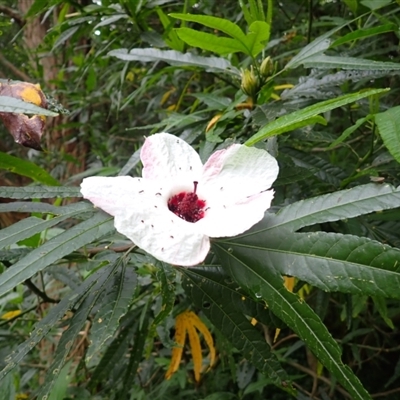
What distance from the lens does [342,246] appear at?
458 millimetres

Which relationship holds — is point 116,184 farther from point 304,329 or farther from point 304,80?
point 304,80

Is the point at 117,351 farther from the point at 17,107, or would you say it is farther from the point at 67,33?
the point at 67,33

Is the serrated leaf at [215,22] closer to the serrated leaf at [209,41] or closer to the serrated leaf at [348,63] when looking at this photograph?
the serrated leaf at [209,41]

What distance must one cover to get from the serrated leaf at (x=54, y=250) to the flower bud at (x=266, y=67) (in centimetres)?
43

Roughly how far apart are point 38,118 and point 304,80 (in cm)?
48

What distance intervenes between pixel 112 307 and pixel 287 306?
0.22m

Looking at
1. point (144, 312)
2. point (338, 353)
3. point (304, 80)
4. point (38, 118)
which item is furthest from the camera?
point (144, 312)

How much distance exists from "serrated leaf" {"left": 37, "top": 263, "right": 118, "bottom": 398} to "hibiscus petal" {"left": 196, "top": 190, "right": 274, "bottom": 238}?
0.20 meters

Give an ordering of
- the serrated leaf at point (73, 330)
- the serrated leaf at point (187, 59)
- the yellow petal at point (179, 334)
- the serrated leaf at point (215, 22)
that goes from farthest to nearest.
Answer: the yellow petal at point (179, 334) → the serrated leaf at point (187, 59) → the serrated leaf at point (215, 22) → the serrated leaf at point (73, 330)

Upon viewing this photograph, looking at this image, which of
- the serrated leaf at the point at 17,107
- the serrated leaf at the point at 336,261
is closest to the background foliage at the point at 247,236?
the serrated leaf at the point at 336,261

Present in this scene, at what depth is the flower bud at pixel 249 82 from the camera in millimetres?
810

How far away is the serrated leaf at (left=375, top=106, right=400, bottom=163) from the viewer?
0.54 metres

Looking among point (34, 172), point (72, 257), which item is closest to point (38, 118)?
point (34, 172)

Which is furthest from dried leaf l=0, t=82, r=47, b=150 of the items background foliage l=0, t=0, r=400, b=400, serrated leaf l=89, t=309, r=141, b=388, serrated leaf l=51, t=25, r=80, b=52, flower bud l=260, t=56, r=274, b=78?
serrated leaf l=51, t=25, r=80, b=52
